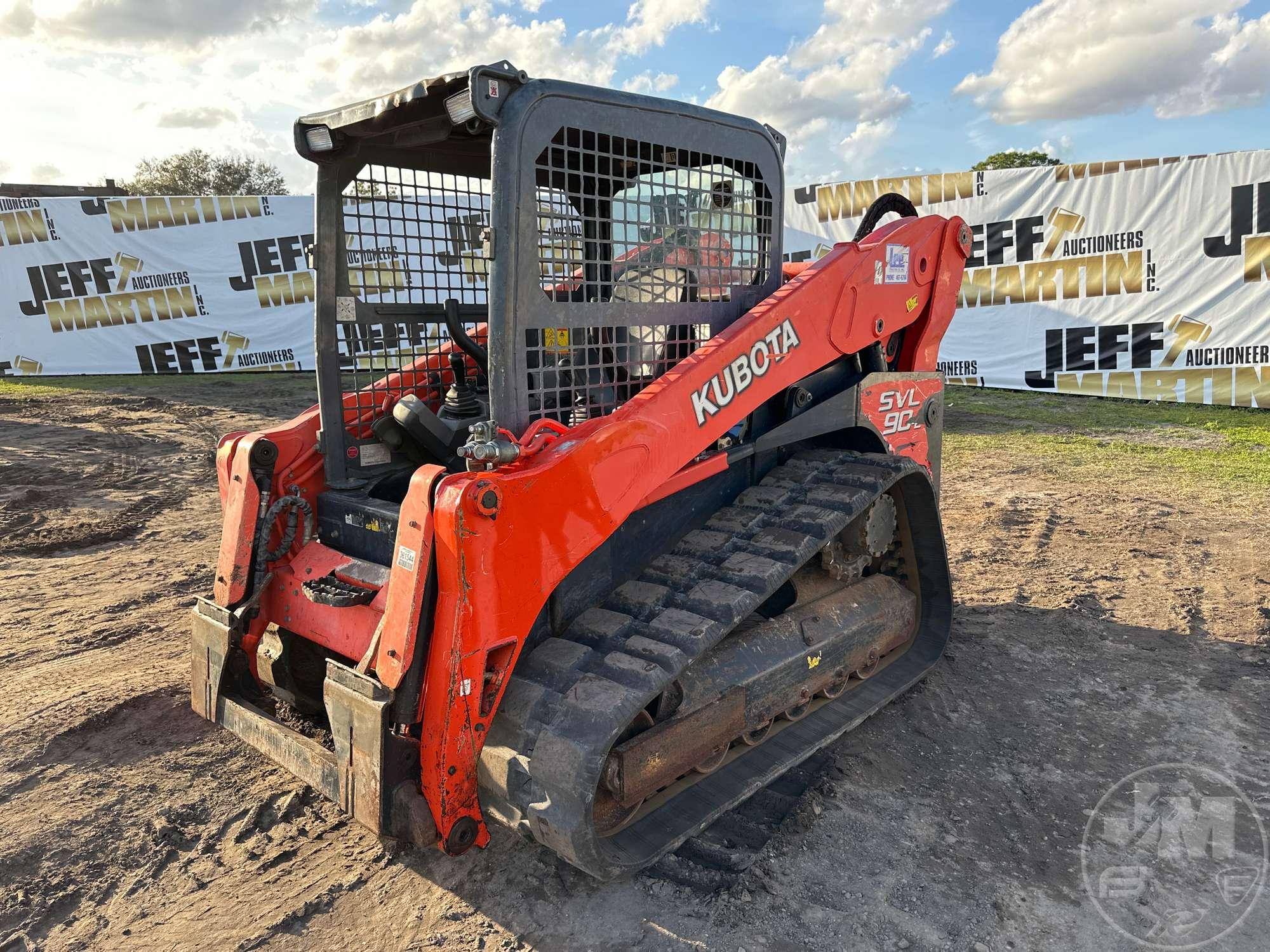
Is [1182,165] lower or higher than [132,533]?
higher

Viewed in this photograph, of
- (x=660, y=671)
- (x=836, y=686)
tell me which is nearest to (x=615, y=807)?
(x=660, y=671)

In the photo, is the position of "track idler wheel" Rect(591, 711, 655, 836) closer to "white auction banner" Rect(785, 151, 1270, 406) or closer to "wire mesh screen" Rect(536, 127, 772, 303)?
"wire mesh screen" Rect(536, 127, 772, 303)

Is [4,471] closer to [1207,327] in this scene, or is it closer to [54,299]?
[54,299]

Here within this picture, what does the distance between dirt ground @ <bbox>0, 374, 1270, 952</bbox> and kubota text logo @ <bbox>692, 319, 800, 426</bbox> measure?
145 centimetres

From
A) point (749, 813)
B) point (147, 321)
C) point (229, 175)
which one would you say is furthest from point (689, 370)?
point (229, 175)

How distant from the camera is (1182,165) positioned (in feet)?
39.0

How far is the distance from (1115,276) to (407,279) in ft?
39.7

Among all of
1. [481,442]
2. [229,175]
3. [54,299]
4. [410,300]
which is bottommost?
[481,442]

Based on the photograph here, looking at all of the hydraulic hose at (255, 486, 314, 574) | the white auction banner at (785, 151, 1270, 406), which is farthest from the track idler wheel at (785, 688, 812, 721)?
the white auction banner at (785, 151, 1270, 406)

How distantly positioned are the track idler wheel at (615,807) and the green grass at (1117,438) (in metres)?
6.56

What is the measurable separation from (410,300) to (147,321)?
15.2m

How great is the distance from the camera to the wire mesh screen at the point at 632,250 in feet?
9.40

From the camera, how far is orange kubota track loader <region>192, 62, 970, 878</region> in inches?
97.9

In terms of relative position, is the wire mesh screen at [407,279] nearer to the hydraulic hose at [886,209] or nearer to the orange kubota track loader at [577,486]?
the orange kubota track loader at [577,486]
